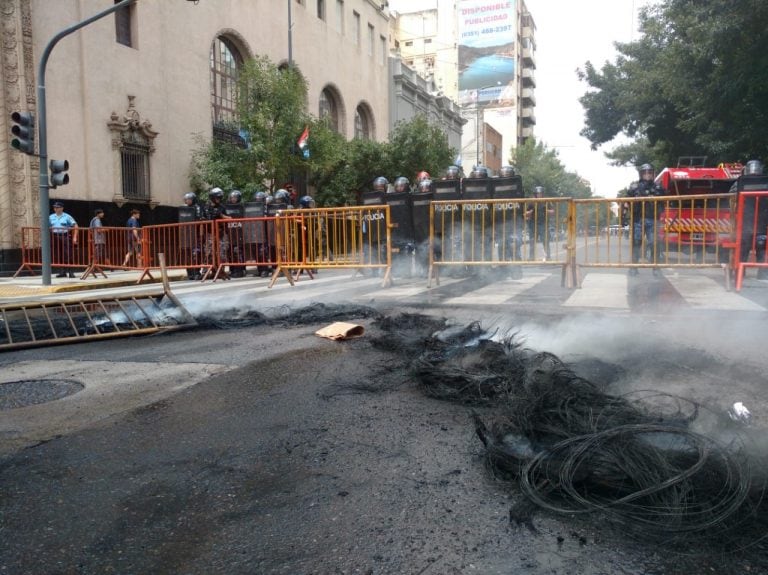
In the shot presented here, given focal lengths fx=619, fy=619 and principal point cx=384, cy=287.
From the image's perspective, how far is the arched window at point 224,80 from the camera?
78.6 ft

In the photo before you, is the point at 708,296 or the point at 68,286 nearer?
the point at 708,296

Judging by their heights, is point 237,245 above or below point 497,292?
above

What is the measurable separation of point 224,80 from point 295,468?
962 inches

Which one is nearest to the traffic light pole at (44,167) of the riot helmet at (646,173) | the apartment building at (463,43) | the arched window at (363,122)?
the riot helmet at (646,173)

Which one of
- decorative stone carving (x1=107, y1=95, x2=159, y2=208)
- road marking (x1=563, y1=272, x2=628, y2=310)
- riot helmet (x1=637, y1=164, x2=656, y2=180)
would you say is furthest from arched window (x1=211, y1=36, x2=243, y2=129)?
road marking (x1=563, y1=272, x2=628, y2=310)

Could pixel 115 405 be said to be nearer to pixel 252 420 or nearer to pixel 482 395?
pixel 252 420

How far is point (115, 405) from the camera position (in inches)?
142

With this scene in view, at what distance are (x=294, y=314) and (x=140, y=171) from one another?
15.5 m

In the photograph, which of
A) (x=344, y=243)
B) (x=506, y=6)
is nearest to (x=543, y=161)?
(x=506, y=6)

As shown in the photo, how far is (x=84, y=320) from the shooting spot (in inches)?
247

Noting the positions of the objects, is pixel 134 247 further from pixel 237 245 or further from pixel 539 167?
pixel 539 167

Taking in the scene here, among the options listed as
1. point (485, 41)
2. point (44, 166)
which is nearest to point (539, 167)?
point (485, 41)

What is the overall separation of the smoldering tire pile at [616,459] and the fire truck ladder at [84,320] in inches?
146

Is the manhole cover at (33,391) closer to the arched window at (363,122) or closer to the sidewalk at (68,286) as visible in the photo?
the sidewalk at (68,286)
